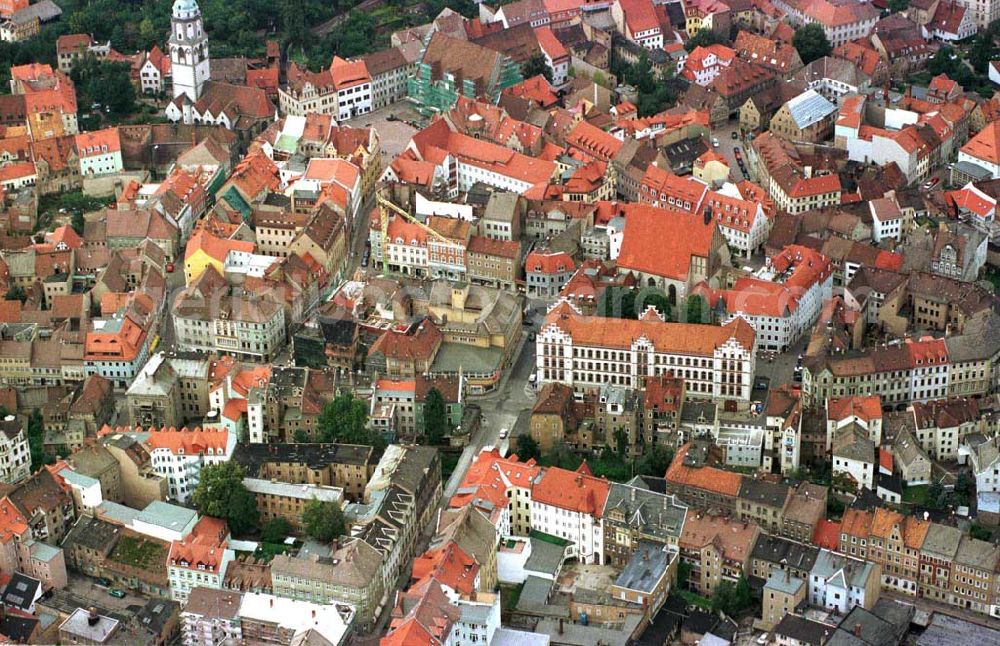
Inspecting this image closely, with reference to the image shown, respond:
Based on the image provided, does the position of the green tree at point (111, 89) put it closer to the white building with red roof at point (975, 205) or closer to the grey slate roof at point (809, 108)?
the grey slate roof at point (809, 108)

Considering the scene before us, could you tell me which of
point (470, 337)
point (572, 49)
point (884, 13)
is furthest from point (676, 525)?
point (884, 13)

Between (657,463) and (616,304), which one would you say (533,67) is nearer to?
(616,304)

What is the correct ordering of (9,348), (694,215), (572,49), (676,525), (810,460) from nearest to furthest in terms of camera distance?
(676,525)
(810,460)
(9,348)
(694,215)
(572,49)

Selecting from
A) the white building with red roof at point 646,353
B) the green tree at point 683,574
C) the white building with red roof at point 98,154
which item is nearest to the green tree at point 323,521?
the green tree at point 683,574

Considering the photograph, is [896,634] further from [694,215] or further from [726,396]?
[694,215]

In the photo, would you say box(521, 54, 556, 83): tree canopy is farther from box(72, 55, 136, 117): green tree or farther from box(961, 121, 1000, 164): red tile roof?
box(961, 121, 1000, 164): red tile roof

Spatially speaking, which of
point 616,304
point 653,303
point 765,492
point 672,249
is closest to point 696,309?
point 653,303
